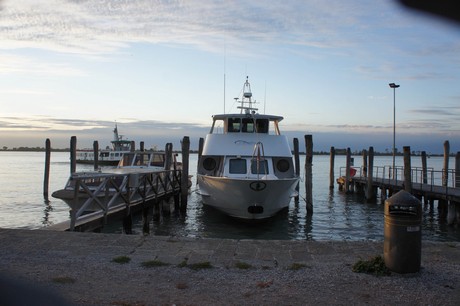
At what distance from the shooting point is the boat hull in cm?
1678

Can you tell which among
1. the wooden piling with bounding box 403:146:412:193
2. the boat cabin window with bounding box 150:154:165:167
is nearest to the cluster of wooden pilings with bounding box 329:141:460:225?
the wooden piling with bounding box 403:146:412:193

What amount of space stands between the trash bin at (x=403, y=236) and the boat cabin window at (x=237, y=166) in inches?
507

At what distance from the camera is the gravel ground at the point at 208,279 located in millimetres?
5355

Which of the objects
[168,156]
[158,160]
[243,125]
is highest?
[243,125]

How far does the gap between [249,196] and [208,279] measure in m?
10.9

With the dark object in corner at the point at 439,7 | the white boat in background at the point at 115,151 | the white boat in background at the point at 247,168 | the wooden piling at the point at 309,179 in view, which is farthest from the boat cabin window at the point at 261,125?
the white boat in background at the point at 115,151

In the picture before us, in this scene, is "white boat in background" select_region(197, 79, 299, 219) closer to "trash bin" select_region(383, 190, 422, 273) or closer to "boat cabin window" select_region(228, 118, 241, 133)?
"boat cabin window" select_region(228, 118, 241, 133)

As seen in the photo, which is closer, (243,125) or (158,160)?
(243,125)

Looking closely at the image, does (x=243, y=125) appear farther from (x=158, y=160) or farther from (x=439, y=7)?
(x=439, y=7)

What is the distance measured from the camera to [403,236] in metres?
6.36

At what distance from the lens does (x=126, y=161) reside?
2345 centimetres

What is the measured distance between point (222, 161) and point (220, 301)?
15061mm

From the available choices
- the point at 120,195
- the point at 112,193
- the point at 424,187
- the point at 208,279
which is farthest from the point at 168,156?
the point at 208,279

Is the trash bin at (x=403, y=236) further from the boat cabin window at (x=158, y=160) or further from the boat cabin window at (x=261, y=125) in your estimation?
the boat cabin window at (x=158, y=160)
